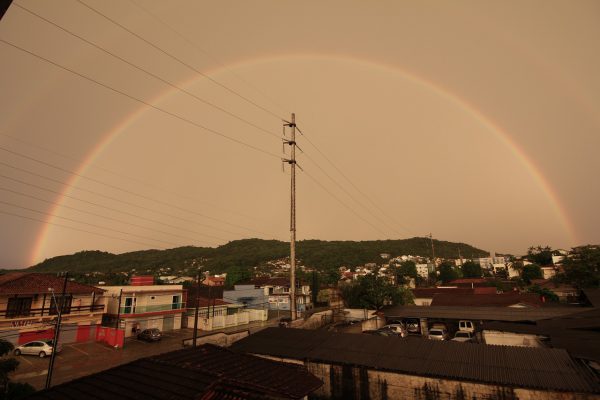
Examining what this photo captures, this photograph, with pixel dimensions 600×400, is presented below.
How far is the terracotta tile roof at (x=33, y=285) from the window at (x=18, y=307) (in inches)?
41.1

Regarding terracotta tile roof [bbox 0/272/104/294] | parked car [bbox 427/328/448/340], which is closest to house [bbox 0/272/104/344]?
terracotta tile roof [bbox 0/272/104/294]

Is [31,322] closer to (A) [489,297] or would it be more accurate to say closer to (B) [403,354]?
(B) [403,354]

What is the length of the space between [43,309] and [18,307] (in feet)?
7.18

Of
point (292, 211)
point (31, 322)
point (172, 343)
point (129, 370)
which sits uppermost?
point (292, 211)

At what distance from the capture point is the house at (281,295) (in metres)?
70.4

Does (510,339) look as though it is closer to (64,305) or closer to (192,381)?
(192,381)

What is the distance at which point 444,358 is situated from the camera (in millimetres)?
16844

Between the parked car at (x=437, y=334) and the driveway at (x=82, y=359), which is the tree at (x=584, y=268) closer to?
the parked car at (x=437, y=334)

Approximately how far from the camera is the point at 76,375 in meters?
23.9

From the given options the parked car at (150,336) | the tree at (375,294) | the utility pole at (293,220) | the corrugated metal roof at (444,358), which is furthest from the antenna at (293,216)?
the tree at (375,294)

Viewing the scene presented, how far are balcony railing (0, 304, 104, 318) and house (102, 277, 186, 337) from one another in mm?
2536

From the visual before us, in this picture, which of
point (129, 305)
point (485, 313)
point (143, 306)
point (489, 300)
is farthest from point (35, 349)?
point (489, 300)

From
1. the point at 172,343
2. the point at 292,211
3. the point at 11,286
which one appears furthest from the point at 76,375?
the point at 292,211

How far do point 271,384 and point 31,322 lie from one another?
3693 centimetres
